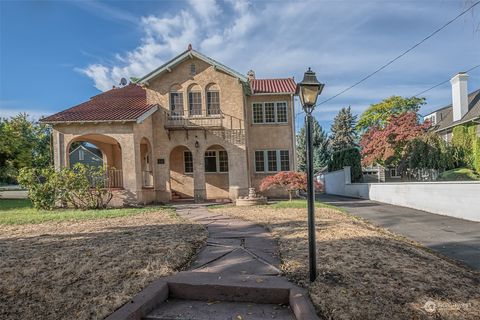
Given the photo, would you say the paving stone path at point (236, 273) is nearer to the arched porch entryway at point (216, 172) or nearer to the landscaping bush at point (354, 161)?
the arched porch entryway at point (216, 172)

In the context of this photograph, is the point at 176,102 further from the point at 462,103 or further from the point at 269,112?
the point at 462,103

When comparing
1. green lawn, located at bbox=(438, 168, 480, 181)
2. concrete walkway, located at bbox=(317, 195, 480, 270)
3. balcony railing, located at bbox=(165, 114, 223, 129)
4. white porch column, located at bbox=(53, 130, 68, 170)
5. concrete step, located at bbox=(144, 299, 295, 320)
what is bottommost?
concrete walkway, located at bbox=(317, 195, 480, 270)

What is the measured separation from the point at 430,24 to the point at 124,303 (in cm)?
1475

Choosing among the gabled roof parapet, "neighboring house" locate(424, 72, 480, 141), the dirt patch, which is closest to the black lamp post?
the dirt patch

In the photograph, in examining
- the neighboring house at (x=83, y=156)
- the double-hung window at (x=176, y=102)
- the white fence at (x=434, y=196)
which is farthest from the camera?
the neighboring house at (x=83, y=156)

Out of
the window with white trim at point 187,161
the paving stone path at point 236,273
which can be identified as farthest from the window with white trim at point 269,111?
the paving stone path at point 236,273

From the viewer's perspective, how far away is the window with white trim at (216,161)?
1820 cm

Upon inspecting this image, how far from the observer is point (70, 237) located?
294 inches

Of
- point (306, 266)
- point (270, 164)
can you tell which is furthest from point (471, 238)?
point (270, 164)

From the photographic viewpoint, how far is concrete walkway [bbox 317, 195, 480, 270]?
20.8ft

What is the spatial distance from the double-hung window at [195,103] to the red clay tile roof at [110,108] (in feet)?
6.91

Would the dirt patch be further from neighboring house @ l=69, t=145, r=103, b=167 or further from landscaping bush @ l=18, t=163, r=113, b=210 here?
neighboring house @ l=69, t=145, r=103, b=167

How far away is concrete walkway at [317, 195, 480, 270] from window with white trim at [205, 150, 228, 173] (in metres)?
8.87

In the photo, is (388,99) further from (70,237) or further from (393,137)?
(70,237)
